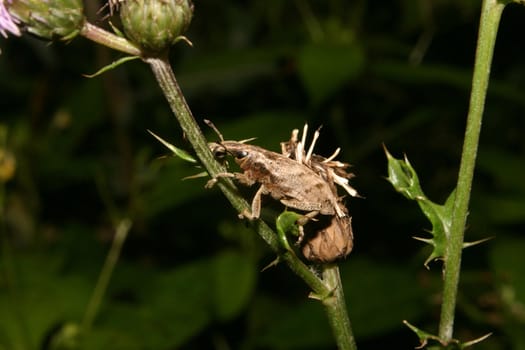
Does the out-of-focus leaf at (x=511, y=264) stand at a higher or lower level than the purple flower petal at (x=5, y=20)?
lower

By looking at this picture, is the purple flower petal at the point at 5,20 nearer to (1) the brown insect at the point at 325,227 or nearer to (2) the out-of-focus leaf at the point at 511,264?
(1) the brown insect at the point at 325,227

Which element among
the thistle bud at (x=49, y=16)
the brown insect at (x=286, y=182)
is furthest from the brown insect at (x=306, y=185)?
the thistle bud at (x=49, y=16)

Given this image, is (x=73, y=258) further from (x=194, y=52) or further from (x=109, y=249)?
(x=194, y=52)

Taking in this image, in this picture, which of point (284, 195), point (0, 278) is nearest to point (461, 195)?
point (284, 195)

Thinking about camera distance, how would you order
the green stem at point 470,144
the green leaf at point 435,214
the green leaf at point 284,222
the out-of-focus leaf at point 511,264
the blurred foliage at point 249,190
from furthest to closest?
the blurred foliage at point 249,190 → the out-of-focus leaf at point 511,264 → the green leaf at point 435,214 → the green stem at point 470,144 → the green leaf at point 284,222

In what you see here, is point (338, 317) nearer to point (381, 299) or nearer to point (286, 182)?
point (286, 182)

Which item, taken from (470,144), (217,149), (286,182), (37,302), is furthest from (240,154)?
(37,302)
